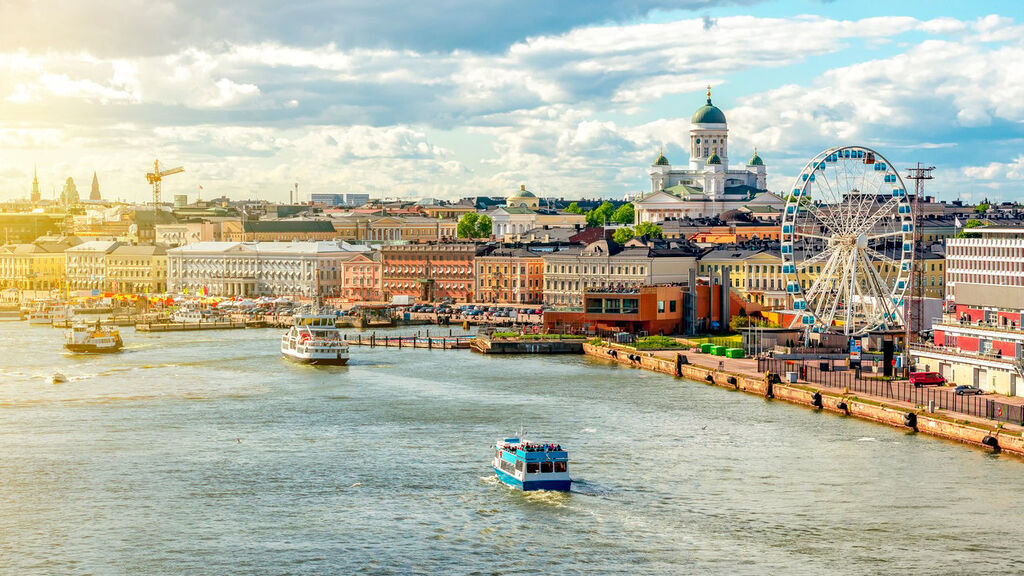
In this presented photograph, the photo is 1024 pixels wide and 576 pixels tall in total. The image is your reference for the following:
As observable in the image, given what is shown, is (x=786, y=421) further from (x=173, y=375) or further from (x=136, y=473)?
(x=173, y=375)

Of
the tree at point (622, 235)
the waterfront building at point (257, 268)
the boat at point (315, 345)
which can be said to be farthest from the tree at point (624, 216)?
the boat at point (315, 345)

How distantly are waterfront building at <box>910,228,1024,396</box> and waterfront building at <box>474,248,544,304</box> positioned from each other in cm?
3770

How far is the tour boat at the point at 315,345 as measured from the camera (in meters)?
64.8

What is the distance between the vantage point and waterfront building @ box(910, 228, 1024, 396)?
46.5 meters

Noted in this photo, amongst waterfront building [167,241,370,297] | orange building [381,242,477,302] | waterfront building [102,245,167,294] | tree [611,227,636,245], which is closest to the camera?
orange building [381,242,477,302]

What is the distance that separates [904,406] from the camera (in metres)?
44.4

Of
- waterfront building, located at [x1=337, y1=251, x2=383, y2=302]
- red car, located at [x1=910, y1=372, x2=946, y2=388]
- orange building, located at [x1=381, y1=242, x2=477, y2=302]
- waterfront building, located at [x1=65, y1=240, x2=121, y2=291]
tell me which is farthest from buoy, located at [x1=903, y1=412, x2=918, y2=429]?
waterfront building, located at [x1=65, y1=240, x2=121, y2=291]

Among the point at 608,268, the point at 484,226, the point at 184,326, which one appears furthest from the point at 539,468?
the point at 484,226

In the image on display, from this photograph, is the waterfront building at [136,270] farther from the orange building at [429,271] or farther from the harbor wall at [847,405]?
the harbor wall at [847,405]

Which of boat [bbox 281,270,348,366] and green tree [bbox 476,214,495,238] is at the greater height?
green tree [bbox 476,214,495,238]

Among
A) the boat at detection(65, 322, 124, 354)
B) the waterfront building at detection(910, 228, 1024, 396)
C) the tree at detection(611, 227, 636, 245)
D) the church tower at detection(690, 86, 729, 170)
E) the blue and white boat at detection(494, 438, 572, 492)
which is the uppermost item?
the church tower at detection(690, 86, 729, 170)

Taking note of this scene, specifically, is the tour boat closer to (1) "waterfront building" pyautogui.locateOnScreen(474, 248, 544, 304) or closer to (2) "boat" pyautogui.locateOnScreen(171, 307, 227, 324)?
(2) "boat" pyautogui.locateOnScreen(171, 307, 227, 324)

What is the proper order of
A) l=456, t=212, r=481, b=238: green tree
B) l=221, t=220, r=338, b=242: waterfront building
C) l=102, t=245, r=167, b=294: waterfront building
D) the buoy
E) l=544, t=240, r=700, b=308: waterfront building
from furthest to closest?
l=221, t=220, r=338, b=242: waterfront building, l=456, t=212, r=481, b=238: green tree, l=102, t=245, r=167, b=294: waterfront building, l=544, t=240, r=700, b=308: waterfront building, the buoy

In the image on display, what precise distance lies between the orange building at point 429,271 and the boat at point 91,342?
37026mm
